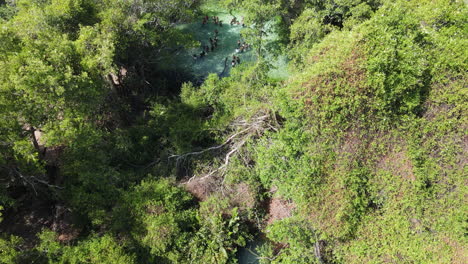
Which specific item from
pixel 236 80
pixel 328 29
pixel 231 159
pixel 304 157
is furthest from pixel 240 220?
pixel 328 29

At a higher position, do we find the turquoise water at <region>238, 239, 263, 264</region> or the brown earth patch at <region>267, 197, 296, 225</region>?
the brown earth patch at <region>267, 197, 296, 225</region>

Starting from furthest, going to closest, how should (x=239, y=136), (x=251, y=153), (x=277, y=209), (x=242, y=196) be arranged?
(x=239, y=136), (x=277, y=209), (x=251, y=153), (x=242, y=196)

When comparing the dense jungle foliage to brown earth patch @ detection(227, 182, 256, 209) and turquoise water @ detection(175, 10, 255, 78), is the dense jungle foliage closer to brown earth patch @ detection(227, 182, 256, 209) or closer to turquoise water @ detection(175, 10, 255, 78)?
brown earth patch @ detection(227, 182, 256, 209)

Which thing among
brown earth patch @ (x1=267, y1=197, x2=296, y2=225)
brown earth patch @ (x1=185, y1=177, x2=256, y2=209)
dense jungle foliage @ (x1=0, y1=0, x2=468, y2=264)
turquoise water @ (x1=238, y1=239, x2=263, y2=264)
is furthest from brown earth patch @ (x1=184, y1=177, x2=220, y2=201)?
turquoise water @ (x1=238, y1=239, x2=263, y2=264)

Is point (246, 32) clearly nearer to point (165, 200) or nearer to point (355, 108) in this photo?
point (355, 108)

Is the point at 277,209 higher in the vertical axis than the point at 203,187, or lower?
lower

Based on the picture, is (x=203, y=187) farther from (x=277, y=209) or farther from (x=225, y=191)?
(x=277, y=209)

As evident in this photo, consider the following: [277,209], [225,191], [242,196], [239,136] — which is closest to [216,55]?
[239,136]

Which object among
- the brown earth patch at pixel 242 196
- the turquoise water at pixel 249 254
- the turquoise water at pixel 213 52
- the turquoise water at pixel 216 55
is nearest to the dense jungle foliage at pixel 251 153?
the brown earth patch at pixel 242 196
